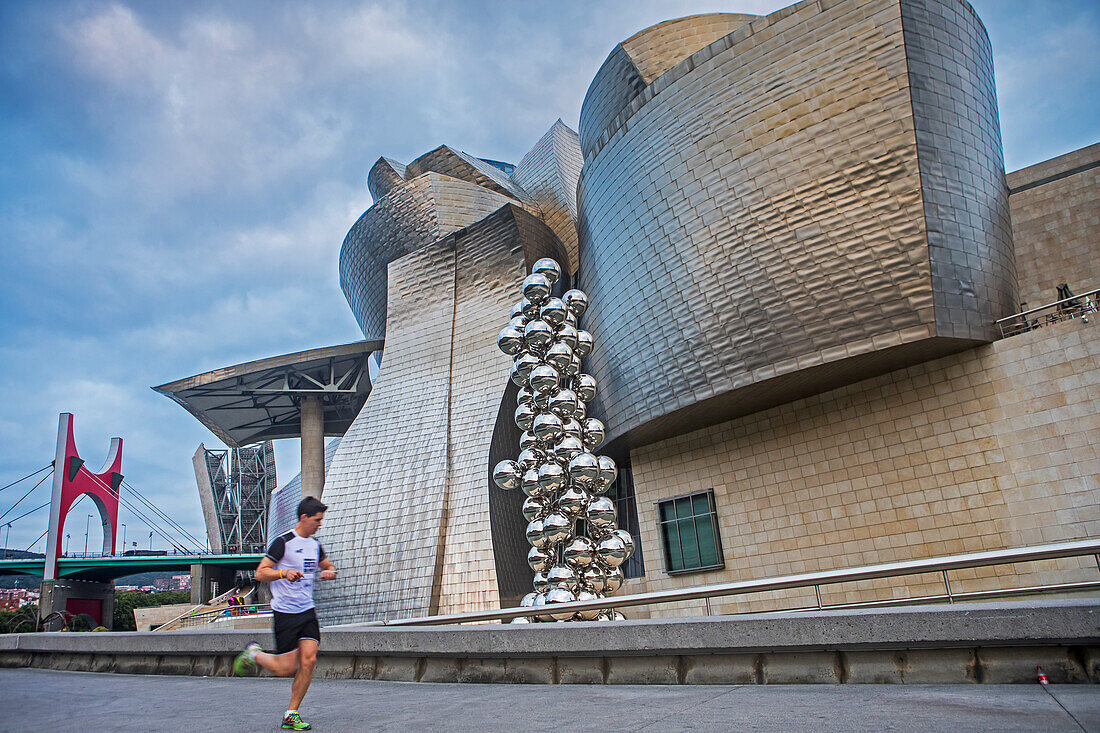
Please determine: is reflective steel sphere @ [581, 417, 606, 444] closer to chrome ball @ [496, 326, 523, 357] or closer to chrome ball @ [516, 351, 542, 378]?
chrome ball @ [516, 351, 542, 378]

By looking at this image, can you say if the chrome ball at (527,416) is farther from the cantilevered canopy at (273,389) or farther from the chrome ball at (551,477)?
the cantilevered canopy at (273,389)

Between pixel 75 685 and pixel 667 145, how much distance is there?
1514cm

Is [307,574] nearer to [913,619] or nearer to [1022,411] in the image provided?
[913,619]

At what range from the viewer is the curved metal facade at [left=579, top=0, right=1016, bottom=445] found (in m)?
13.8

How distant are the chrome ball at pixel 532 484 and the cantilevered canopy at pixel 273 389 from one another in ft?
61.2

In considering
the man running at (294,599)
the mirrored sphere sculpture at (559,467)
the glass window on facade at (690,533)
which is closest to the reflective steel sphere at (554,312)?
the mirrored sphere sculpture at (559,467)

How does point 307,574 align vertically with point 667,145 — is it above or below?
below

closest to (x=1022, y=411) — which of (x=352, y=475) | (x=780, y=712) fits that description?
(x=780, y=712)

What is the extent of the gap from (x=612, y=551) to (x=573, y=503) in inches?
33.4

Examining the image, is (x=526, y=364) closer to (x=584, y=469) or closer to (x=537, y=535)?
(x=584, y=469)

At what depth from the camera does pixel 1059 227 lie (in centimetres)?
1709

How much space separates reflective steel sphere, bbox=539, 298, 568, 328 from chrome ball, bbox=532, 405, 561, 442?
1.57 m

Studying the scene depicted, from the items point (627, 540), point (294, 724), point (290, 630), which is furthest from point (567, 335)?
point (294, 724)

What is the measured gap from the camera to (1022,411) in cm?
1336
